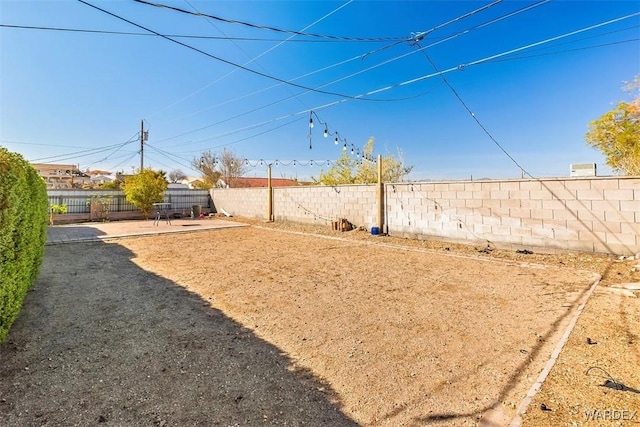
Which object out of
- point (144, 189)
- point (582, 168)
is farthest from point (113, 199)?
point (582, 168)

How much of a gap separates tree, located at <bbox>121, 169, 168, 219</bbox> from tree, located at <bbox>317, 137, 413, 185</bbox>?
9.52 metres

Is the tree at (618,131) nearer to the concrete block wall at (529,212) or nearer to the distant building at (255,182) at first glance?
the concrete block wall at (529,212)

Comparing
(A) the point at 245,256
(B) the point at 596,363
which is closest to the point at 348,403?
(B) the point at 596,363

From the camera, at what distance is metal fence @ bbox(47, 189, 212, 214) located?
47.9 feet

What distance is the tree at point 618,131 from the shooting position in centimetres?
1297

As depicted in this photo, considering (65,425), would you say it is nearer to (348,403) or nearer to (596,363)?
(348,403)

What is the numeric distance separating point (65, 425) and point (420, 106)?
15.1 metres

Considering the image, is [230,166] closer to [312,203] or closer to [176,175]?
[176,175]

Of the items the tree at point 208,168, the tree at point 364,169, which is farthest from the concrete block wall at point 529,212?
the tree at point 208,168

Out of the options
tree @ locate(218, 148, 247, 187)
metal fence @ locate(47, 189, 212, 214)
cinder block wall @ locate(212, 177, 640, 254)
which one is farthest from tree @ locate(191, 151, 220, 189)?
cinder block wall @ locate(212, 177, 640, 254)

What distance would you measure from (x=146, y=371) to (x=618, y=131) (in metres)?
21.8

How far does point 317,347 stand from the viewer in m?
2.72

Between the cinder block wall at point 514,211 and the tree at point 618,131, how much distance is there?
9.65 metres

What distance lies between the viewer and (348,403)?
1.94 m
